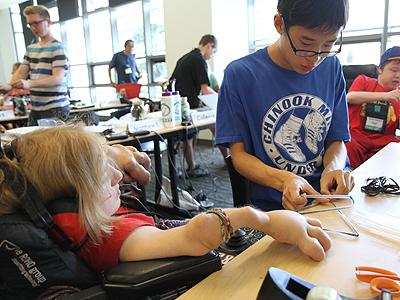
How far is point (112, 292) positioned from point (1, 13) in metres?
12.1

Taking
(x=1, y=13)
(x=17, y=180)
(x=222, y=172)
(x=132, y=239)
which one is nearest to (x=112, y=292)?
(x=132, y=239)

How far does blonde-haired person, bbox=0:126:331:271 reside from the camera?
1.82ft

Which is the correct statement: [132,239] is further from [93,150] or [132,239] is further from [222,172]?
[222,172]

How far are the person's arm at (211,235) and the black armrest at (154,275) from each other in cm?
2

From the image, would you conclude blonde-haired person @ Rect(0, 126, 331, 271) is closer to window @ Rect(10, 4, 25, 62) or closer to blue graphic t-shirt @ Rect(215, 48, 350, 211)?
blue graphic t-shirt @ Rect(215, 48, 350, 211)

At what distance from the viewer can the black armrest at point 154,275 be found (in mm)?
510

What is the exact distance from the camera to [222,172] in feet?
11.8

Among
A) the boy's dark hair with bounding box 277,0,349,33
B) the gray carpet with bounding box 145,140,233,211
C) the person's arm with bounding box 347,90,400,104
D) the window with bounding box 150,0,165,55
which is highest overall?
the window with bounding box 150,0,165,55

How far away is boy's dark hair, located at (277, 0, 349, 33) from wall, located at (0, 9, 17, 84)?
11.0 meters

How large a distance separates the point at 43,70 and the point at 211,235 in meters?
2.57

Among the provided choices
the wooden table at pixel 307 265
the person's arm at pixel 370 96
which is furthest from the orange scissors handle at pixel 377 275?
the person's arm at pixel 370 96

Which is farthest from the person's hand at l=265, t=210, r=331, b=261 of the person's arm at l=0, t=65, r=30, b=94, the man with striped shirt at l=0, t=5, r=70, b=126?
the person's arm at l=0, t=65, r=30, b=94

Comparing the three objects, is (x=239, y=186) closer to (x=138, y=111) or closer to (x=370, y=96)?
(x=138, y=111)

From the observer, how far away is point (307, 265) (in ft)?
1.79
